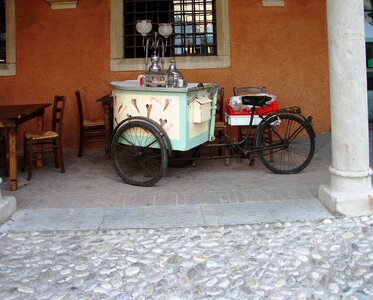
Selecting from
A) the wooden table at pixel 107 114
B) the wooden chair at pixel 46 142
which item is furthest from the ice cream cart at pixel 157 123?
the wooden table at pixel 107 114

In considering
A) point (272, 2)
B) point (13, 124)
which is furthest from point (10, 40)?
point (272, 2)

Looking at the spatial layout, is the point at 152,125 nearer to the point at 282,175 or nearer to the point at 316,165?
the point at 282,175

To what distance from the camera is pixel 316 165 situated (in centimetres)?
625

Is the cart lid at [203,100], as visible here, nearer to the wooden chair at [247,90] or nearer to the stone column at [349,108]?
the stone column at [349,108]

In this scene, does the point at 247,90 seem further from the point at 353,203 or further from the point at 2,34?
the point at 2,34

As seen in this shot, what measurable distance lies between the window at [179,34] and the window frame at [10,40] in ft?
4.98

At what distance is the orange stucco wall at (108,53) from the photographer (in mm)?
7461

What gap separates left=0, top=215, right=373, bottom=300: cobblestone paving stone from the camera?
3.25 meters

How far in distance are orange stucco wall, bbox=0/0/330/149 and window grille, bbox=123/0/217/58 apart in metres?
0.34

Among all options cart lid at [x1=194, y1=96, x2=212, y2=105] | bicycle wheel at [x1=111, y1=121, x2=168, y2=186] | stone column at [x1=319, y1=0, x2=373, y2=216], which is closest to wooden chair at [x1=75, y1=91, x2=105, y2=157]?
bicycle wheel at [x1=111, y1=121, x2=168, y2=186]

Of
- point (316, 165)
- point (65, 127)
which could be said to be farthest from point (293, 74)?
point (65, 127)

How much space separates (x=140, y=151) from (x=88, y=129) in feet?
7.07

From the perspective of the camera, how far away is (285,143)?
5.66m

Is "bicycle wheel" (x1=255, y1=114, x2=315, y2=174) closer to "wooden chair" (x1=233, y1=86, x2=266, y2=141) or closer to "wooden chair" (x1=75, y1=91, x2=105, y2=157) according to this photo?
"wooden chair" (x1=233, y1=86, x2=266, y2=141)
